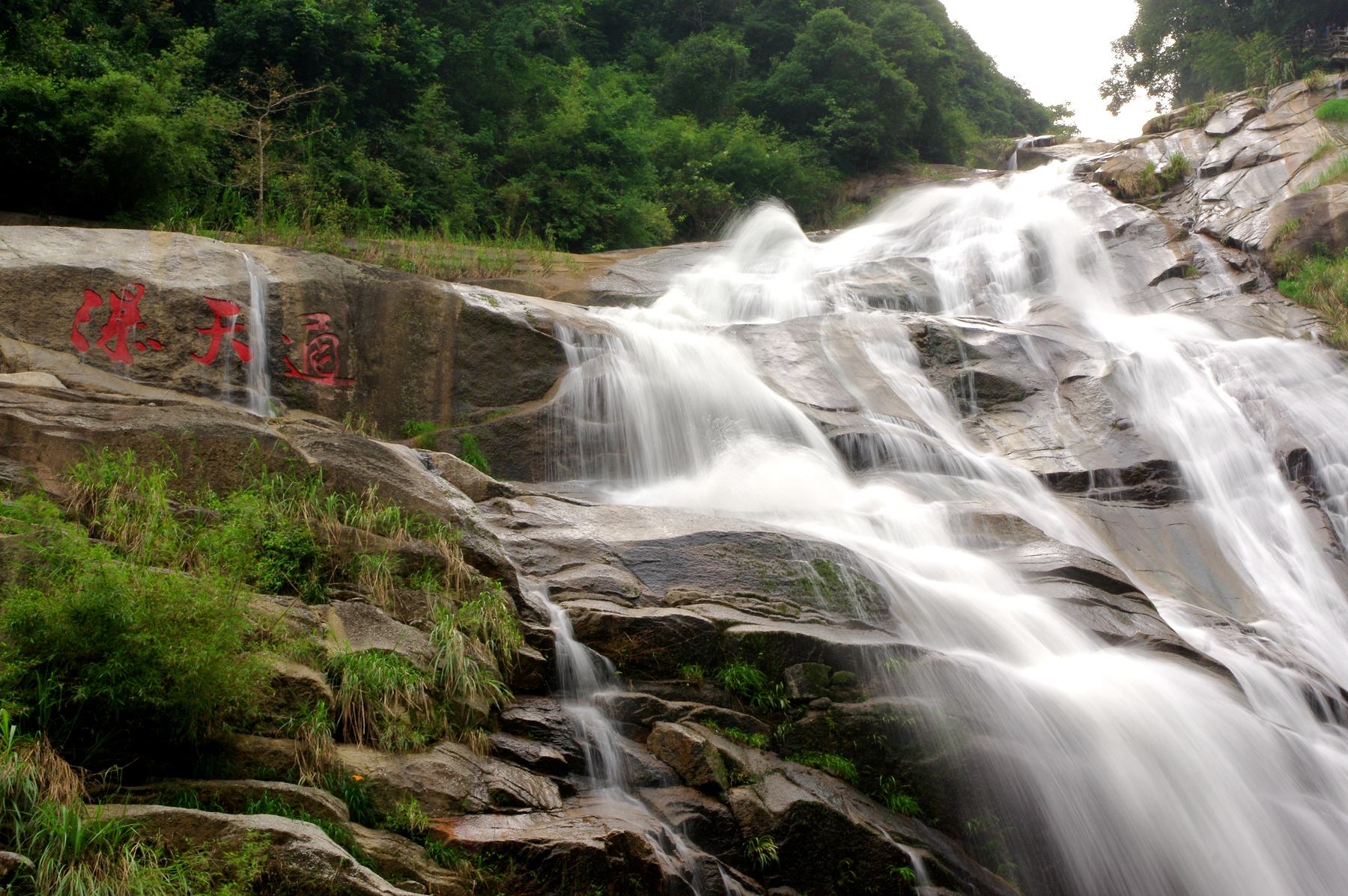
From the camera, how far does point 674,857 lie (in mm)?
5000

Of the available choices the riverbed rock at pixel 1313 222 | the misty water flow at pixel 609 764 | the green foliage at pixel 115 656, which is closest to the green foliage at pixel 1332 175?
the riverbed rock at pixel 1313 222

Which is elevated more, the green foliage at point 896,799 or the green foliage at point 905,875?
the green foliage at point 896,799

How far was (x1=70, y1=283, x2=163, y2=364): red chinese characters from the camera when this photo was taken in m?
8.48

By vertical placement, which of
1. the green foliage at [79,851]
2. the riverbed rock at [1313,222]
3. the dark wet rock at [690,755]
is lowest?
the dark wet rock at [690,755]

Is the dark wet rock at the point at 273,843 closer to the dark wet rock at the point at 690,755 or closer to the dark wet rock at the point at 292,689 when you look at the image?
the dark wet rock at the point at 292,689

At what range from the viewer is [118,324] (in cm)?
871

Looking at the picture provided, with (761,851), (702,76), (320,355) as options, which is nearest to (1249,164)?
(702,76)

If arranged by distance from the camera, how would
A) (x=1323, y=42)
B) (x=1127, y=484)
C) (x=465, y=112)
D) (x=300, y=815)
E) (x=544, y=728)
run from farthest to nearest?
(x=1323, y=42)
(x=465, y=112)
(x=1127, y=484)
(x=544, y=728)
(x=300, y=815)

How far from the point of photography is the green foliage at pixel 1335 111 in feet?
60.7

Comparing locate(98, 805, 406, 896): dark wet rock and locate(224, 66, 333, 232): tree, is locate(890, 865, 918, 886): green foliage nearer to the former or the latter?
locate(98, 805, 406, 896): dark wet rock

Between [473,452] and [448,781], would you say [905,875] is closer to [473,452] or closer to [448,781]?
[448,781]

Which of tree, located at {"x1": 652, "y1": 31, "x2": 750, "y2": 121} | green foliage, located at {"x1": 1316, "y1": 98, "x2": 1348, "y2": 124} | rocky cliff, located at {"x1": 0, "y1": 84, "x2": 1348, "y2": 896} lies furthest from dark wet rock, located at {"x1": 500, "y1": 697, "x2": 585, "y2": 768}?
tree, located at {"x1": 652, "y1": 31, "x2": 750, "y2": 121}

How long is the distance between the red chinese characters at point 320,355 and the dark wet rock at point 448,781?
590cm

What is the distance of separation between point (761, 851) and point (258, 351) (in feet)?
23.7
